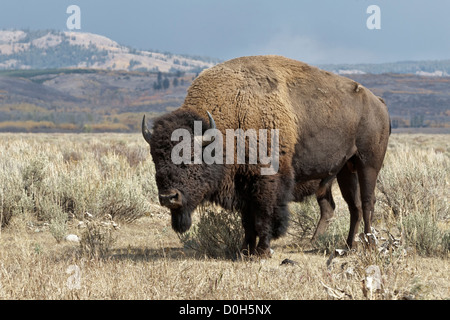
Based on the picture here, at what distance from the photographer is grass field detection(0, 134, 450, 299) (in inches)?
180

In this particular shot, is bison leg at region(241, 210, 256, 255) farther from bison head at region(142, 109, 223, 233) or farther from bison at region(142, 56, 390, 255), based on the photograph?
bison head at region(142, 109, 223, 233)

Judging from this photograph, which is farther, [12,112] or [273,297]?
[12,112]

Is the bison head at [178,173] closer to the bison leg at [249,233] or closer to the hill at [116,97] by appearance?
the bison leg at [249,233]

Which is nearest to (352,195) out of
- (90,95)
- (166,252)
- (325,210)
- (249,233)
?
(325,210)

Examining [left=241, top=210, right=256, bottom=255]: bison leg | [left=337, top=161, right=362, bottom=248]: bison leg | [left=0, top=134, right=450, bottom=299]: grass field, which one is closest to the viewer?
[left=0, top=134, right=450, bottom=299]: grass field

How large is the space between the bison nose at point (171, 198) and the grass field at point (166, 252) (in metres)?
0.60

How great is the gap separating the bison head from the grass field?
0.59 meters

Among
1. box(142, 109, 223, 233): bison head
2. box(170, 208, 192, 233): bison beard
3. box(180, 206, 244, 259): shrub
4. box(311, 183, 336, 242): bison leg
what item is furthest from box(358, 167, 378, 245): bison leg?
box(170, 208, 192, 233): bison beard

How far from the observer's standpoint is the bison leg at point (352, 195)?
7543mm

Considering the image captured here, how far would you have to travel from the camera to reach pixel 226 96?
20.6 ft

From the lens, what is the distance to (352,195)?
302 inches
